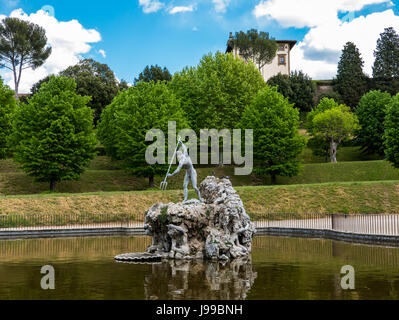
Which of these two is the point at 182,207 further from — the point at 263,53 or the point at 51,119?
the point at 263,53

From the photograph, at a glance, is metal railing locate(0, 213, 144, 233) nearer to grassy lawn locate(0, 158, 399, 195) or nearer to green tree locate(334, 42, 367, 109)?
grassy lawn locate(0, 158, 399, 195)

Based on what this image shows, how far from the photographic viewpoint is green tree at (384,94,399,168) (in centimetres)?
5262

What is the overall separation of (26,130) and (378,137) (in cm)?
5425

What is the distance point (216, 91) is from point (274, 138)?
11.5m

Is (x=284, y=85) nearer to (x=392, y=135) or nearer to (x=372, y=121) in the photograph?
(x=372, y=121)

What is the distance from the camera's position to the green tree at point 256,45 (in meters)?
97.9

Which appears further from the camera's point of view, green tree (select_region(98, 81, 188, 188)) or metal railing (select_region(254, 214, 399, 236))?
green tree (select_region(98, 81, 188, 188))

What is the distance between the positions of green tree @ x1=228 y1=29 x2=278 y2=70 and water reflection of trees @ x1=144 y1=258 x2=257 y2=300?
274 feet

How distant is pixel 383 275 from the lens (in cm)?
1608

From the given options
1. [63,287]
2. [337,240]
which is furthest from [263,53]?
[63,287]

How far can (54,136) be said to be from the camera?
48.5 meters

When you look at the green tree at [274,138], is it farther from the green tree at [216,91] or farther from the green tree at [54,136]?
the green tree at [54,136]

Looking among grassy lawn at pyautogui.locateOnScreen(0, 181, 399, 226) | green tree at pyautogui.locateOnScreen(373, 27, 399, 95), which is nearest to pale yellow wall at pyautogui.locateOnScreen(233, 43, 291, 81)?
green tree at pyautogui.locateOnScreen(373, 27, 399, 95)

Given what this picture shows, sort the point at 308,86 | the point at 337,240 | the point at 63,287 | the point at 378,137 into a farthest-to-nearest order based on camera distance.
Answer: the point at 308,86, the point at 378,137, the point at 337,240, the point at 63,287
